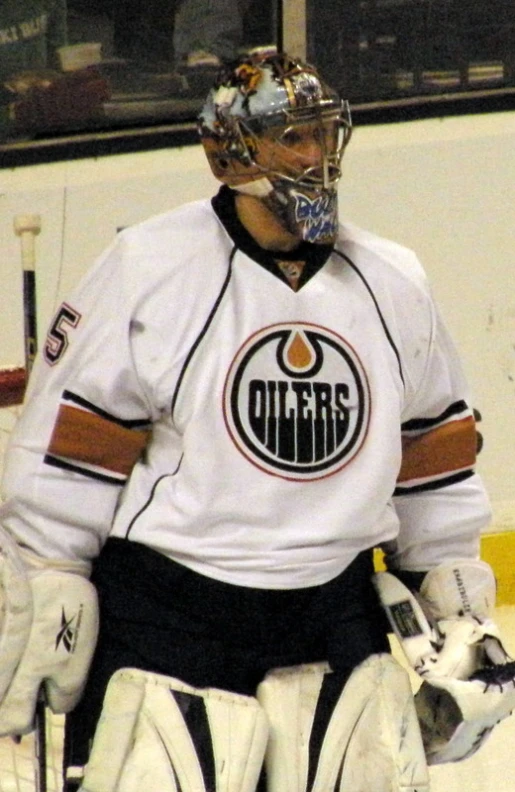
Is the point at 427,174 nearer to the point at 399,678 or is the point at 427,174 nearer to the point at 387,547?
the point at 387,547

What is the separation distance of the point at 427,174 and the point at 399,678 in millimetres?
1860

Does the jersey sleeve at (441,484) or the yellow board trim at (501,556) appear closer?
the jersey sleeve at (441,484)

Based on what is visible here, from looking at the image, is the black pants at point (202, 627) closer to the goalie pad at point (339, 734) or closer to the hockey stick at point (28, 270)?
the goalie pad at point (339, 734)

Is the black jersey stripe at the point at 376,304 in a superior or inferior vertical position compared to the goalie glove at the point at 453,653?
superior

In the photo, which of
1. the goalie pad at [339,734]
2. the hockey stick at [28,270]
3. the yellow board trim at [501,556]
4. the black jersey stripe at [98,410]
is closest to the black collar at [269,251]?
the black jersey stripe at [98,410]

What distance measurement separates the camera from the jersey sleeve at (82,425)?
192 centimetres

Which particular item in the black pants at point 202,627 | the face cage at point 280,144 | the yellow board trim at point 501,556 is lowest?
the yellow board trim at point 501,556

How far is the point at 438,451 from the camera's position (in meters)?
2.12

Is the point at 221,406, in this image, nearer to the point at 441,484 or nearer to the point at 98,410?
the point at 98,410

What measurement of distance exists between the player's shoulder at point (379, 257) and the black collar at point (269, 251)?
0.04 metres

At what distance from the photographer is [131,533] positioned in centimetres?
196

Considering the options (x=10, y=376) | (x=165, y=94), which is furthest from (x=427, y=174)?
(x=10, y=376)

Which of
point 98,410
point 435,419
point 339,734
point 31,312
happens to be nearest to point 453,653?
point 339,734

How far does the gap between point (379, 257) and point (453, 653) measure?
518mm
